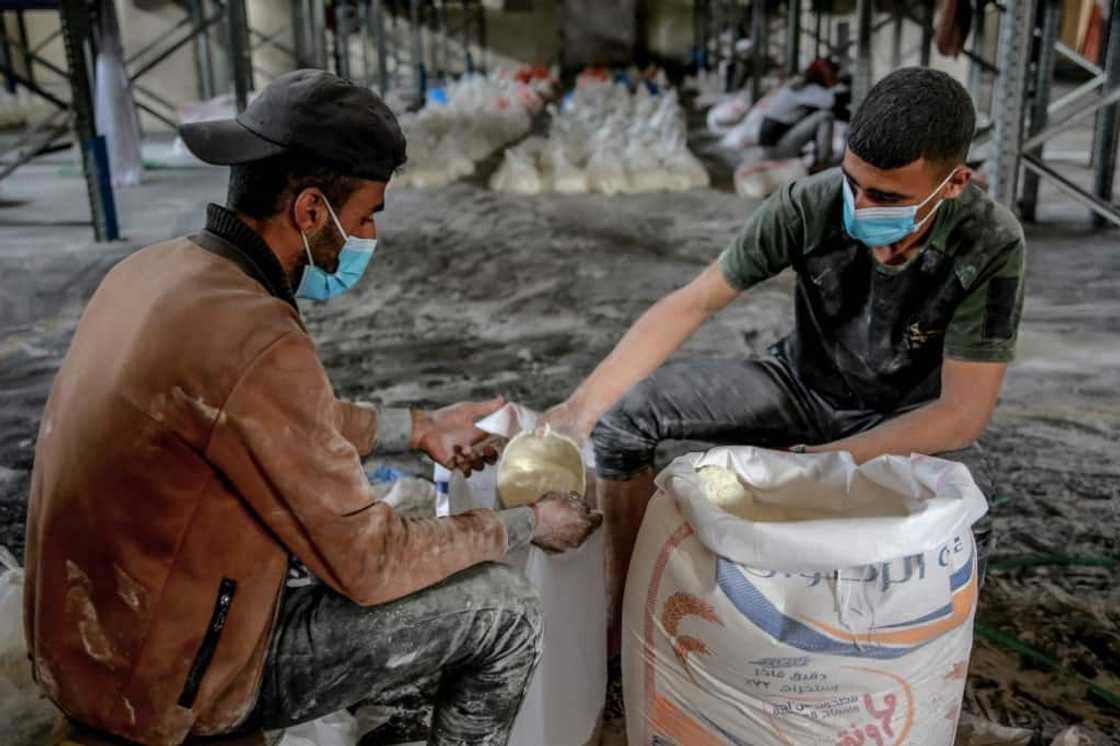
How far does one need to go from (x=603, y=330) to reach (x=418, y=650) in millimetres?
3130

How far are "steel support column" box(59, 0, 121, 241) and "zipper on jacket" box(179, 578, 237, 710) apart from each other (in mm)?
5344

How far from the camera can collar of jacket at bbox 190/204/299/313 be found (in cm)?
139

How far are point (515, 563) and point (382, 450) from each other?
1.32ft

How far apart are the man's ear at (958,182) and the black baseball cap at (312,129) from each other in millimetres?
1119

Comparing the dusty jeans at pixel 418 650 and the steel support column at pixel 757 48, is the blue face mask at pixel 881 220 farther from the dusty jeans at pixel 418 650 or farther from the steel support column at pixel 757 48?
the steel support column at pixel 757 48

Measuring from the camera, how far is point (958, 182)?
1.97 meters

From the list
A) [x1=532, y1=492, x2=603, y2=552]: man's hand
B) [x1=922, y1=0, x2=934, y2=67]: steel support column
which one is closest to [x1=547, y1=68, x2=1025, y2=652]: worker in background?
[x1=532, y1=492, x2=603, y2=552]: man's hand

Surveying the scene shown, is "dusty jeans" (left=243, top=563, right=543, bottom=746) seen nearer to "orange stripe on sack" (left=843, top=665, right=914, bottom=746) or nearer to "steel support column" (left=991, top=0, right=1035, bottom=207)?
"orange stripe on sack" (left=843, top=665, right=914, bottom=746)

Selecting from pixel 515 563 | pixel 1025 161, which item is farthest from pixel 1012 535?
pixel 1025 161

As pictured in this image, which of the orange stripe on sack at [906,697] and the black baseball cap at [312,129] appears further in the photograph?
the orange stripe on sack at [906,697]

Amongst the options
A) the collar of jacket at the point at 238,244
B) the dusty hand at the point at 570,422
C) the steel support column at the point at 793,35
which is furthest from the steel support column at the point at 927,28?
the collar of jacket at the point at 238,244

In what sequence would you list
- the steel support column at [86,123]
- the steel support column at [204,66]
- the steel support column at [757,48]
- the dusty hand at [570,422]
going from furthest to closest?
the steel support column at [204,66], the steel support column at [757,48], the steel support column at [86,123], the dusty hand at [570,422]

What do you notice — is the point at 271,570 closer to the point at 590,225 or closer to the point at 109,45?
the point at 590,225

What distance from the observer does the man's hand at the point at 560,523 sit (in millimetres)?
1679
